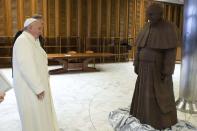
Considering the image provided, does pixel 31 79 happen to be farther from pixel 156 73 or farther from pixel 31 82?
pixel 156 73

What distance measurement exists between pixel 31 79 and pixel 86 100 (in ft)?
8.77

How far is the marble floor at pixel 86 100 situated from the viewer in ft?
13.3

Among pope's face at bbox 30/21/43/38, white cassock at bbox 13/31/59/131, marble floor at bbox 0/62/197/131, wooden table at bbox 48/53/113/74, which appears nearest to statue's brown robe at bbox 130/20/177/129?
marble floor at bbox 0/62/197/131

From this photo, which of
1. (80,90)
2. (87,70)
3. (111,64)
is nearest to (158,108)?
(80,90)

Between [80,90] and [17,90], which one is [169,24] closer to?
[17,90]

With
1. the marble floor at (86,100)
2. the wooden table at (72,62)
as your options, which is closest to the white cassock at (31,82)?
the marble floor at (86,100)

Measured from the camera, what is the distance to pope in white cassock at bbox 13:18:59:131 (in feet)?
9.18

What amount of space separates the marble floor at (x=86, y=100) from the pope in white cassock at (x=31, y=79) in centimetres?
89

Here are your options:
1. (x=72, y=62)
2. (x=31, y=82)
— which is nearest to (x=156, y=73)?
(x=31, y=82)

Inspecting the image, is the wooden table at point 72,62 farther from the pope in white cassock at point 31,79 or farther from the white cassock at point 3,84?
the white cassock at point 3,84

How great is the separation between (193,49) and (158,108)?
4.75 ft

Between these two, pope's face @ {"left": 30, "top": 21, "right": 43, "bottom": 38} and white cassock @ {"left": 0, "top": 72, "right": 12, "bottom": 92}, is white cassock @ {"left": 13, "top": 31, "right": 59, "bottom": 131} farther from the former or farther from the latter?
white cassock @ {"left": 0, "top": 72, "right": 12, "bottom": 92}

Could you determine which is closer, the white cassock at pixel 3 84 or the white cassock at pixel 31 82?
the white cassock at pixel 3 84

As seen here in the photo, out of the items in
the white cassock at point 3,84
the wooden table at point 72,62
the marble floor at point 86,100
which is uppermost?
the white cassock at point 3,84
